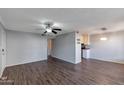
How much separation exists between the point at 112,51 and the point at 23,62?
605 centimetres

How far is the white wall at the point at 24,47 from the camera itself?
5055 mm

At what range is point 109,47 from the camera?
6.08 m

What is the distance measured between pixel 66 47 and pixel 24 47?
9.59 feet

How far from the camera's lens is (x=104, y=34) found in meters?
6.43

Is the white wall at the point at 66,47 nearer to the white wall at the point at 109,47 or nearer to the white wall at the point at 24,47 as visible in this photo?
the white wall at the point at 24,47

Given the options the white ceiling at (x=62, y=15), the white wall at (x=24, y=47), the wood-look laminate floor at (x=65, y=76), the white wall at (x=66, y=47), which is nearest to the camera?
the white ceiling at (x=62, y=15)

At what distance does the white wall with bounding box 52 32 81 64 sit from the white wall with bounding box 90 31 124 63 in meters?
2.43

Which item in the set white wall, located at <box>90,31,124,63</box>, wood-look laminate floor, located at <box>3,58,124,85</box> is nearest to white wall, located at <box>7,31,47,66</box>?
wood-look laminate floor, located at <box>3,58,124,85</box>

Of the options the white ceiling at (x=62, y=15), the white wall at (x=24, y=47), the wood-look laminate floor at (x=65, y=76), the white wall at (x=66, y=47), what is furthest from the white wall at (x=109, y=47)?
the white wall at (x=24, y=47)

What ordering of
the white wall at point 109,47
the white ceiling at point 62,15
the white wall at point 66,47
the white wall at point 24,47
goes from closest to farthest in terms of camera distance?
the white ceiling at point 62,15, the white wall at point 24,47, the white wall at point 109,47, the white wall at point 66,47

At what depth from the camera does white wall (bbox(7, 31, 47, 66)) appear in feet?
16.6

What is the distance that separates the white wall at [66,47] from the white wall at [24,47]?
1.27m

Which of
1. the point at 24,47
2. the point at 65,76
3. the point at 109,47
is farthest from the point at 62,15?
the point at 109,47
